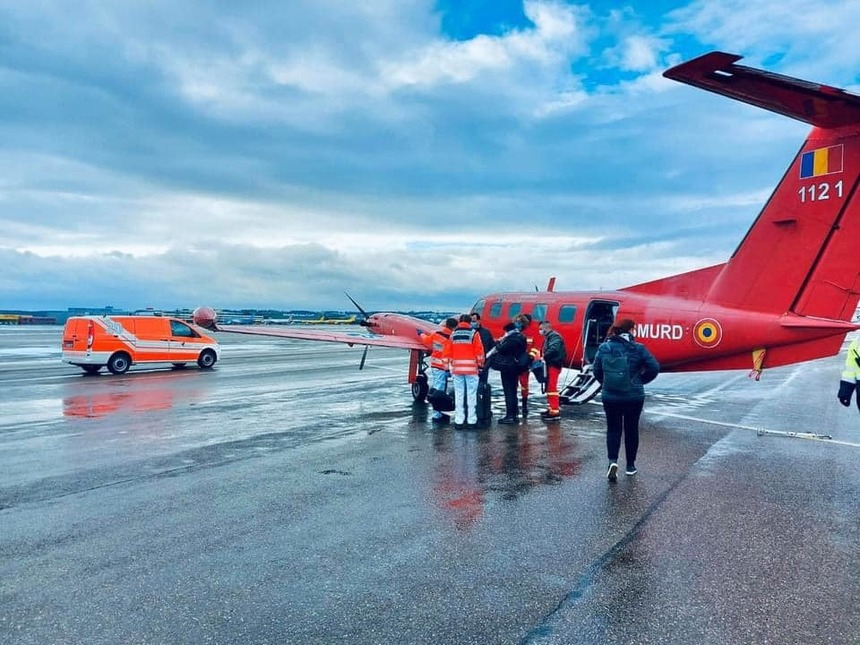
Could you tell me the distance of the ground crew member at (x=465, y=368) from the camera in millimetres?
10680

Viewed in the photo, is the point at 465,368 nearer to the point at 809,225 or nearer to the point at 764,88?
the point at 764,88

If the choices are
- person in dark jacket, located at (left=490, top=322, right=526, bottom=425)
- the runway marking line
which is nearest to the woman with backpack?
person in dark jacket, located at (left=490, top=322, right=526, bottom=425)

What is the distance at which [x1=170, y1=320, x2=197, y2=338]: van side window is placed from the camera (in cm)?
2191

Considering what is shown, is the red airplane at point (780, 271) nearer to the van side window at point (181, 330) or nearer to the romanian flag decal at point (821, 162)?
the romanian flag decal at point (821, 162)

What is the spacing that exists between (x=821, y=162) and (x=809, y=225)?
1093 mm

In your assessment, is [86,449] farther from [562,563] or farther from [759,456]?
[759,456]

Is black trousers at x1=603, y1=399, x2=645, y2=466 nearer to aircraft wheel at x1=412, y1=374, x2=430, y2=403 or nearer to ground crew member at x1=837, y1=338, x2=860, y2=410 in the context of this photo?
ground crew member at x1=837, y1=338, x2=860, y2=410

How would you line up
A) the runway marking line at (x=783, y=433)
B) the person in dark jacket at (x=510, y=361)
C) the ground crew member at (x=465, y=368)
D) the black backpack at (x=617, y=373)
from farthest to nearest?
the person in dark jacket at (x=510, y=361) → the ground crew member at (x=465, y=368) → the runway marking line at (x=783, y=433) → the black backpack at (x=617, y=373)

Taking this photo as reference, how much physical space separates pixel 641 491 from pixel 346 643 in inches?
171

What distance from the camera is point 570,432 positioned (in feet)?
34.3

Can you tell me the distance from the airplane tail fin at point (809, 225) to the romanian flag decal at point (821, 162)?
0.6 inches

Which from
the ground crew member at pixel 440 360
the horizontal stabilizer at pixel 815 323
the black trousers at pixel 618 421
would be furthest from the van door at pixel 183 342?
the horizontal stabilizer at pixel 815 323

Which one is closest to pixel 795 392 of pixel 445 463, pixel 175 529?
pixel 445 463

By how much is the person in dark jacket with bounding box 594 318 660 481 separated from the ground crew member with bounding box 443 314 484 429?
3.64 meters
